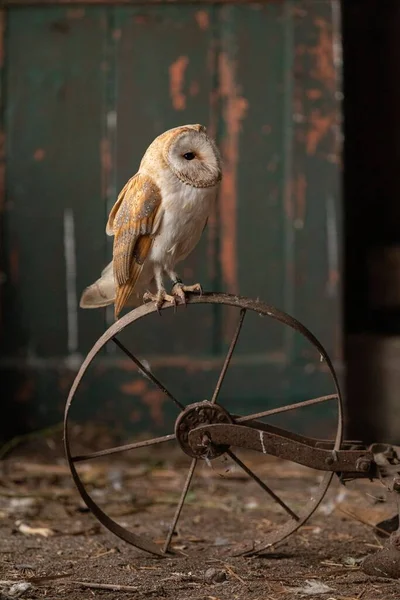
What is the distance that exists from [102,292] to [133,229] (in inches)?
13.7

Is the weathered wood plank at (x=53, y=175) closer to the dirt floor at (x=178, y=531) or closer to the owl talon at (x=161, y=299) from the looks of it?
the dirt floor at (x=178, y=531)

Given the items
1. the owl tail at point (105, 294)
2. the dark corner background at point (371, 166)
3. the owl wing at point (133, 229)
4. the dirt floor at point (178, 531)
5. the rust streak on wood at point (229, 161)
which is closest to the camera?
the dirt floor at point (178, 531)

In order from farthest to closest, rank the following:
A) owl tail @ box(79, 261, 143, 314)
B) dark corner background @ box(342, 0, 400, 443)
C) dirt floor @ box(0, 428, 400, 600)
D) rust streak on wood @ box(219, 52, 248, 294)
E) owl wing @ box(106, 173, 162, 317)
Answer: dark corner background @ box(342, 0, 400, 443) → rust streak on wood @ box(219, 52, 248, 294) → owl tail @ box(79, 261, 143, 314) → owl wing @ box(106, 173, 162, 317) → dirt floor @ box(0, 428, 400, 600)

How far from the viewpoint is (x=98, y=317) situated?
4258mm

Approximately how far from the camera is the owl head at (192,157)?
2.51 m

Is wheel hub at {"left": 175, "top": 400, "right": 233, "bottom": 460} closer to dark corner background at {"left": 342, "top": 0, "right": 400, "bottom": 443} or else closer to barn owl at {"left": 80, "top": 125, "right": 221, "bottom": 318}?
barn owl at {"left": 80, "top": 125, "right": 221, "bottom": 318}

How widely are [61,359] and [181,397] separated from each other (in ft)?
2.03

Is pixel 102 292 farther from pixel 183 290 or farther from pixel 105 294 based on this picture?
pixel 183 290

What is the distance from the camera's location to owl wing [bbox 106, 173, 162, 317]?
→ 256cm

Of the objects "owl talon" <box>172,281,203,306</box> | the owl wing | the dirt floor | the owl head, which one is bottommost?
the dirt floor

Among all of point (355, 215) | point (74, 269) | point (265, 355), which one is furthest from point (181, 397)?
point (355, 215)

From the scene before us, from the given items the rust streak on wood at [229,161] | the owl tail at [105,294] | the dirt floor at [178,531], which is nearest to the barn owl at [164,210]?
the owl tail at [105,294]

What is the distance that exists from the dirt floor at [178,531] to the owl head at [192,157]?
2.92ft

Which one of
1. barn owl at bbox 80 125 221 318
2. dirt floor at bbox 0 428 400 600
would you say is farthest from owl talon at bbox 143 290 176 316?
dirt floor at bbox 0 428 400 600
